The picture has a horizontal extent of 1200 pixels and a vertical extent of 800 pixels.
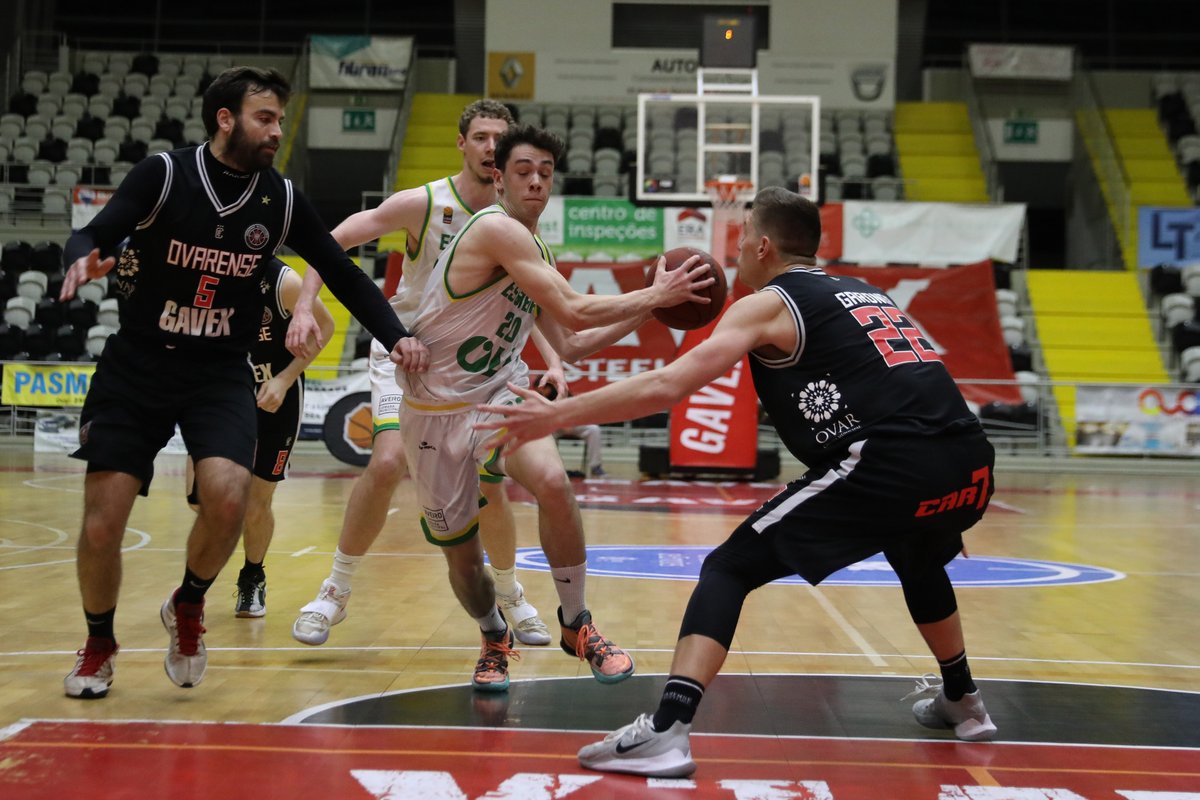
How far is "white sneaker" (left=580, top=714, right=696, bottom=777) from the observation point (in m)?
3.27

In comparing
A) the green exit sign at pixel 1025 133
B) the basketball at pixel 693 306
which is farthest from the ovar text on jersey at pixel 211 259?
the green exit sign at pixel 1025 133

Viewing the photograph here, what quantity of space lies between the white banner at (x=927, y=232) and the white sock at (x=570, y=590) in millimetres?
15552

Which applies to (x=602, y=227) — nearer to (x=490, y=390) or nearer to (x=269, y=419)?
(x=269, y=419)

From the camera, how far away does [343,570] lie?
5.06 meters

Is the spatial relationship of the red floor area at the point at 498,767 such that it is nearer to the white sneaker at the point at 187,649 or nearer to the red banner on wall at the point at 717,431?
the white sneaker at the point at 187,649

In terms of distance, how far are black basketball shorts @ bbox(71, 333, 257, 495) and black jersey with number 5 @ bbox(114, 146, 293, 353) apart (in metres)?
0.07

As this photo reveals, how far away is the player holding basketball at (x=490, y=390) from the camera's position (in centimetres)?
412

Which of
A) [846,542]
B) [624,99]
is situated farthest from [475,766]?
[624,99]

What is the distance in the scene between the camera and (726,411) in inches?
556

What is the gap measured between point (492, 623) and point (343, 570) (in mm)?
962

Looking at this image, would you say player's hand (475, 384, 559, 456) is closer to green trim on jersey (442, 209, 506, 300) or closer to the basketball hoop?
green trim on jersey (442, 209, 506, 300)

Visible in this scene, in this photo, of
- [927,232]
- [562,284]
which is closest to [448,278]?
[562,284]

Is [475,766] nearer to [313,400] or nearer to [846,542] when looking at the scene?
[846,542]

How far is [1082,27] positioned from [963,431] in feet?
86.6
